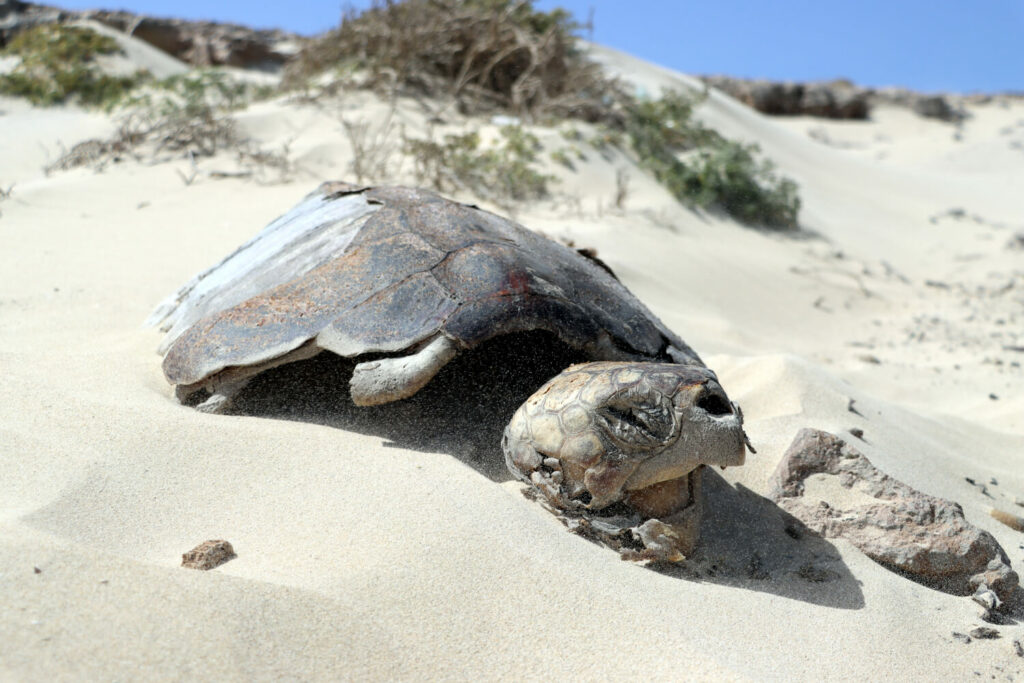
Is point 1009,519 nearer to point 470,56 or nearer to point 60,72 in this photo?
point 470,56

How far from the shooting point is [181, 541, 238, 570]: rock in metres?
2.08

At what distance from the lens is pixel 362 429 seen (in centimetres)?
296

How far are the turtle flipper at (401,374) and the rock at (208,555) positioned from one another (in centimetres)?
73

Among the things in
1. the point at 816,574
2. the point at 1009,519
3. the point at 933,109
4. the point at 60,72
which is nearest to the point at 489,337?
the point at 816,574

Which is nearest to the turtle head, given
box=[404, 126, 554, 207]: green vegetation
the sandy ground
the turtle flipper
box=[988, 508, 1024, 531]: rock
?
the sandy ground

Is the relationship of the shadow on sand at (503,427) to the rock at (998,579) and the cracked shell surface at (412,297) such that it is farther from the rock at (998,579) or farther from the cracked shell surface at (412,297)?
the rock at (998,579)

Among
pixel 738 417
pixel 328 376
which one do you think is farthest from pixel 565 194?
pixel 738 417

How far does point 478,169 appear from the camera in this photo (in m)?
7.04

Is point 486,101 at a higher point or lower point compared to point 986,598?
higher

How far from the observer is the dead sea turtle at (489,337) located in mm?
2451

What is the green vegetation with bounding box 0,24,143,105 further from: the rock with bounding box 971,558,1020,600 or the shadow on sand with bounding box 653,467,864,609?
the rock with bounding box 971,558,1020,600

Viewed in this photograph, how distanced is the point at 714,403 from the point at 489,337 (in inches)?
28.4

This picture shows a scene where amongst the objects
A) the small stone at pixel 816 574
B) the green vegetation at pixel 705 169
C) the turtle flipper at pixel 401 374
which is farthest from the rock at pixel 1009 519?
the green vegetation at pixel 705 169

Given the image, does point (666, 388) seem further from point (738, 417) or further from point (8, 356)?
point (8, 356)
